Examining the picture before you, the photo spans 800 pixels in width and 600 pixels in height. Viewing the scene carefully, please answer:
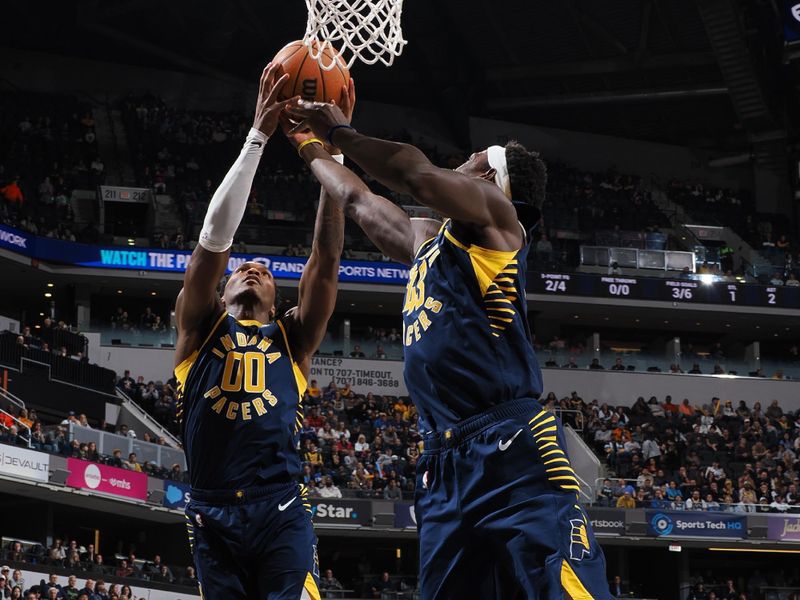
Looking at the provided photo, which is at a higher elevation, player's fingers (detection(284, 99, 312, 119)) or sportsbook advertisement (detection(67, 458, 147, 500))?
player's fingers (detection(284, 99, 312, 119))

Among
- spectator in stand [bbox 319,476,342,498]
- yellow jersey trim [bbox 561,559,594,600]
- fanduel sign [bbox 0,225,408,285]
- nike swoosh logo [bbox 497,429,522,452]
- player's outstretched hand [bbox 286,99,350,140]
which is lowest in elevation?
yellow jersey trim [bbox 561,559,594,600]

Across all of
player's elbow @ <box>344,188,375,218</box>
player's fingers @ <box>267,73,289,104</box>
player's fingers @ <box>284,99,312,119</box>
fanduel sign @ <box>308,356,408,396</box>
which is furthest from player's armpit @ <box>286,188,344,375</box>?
fanduel sign @ <box>308,356,408,396</box>

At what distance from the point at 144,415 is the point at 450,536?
26.3 metres

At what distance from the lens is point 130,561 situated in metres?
24.5

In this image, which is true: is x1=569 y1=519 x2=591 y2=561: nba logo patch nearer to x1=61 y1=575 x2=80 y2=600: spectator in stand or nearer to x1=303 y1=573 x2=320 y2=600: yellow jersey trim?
x1=303 y1=573 x2=320 y2=600: yellow jersey trim

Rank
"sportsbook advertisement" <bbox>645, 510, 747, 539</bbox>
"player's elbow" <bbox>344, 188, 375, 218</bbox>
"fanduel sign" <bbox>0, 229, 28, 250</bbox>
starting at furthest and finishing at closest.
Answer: "fanduel sign" <bbox>0, 229, 28, 250</bbox> → "sportsbook advertisement" <bbox>645, 510, 747, 539</bbox> → "player's elbow" <bbox>344, 188, 375, 218</bbox>

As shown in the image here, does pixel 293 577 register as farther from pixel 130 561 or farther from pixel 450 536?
pixel 130 561

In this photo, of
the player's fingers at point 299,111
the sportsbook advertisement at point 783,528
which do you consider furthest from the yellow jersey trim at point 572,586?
the sportsbook advertisement at point 783,528

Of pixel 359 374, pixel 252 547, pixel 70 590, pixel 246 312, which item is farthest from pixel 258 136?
pixel 359 374

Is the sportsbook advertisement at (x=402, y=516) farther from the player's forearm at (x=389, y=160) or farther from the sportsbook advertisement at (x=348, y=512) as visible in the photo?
the player's forearm at (x=389, y=160)

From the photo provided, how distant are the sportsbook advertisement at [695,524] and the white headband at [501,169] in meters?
24.5

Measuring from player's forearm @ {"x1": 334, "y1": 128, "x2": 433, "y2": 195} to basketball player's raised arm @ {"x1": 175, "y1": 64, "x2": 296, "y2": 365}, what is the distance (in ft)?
3.70

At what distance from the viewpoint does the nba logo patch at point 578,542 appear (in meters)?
4.58

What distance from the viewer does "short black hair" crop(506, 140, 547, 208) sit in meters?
5.00
